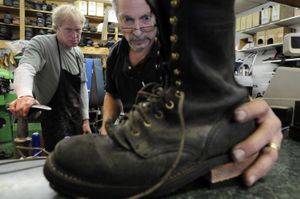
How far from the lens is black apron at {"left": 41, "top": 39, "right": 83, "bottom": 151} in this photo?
6.02 feet

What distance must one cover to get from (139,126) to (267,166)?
23 centimetres

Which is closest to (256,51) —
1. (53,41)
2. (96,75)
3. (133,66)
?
(96,75)

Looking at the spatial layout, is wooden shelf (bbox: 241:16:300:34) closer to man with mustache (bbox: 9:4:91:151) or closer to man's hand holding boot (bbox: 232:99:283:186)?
man with mustache (bbox: 9:4:91:151)

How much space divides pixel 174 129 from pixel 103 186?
0.12 metres

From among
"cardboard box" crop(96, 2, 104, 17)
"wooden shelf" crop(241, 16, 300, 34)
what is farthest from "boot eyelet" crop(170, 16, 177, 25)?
"cardboard box" crop(96, 2, 104, 17)

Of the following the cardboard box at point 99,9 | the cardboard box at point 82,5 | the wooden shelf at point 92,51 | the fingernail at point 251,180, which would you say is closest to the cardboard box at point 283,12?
the wooden shelf at point 92,51

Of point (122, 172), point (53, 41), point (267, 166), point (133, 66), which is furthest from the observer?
point (53, 41)

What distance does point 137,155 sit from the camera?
1.13ft

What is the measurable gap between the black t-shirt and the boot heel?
0.57m

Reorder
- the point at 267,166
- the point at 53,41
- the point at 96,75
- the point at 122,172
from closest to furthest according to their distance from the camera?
the point at 122,172 < the point at 267,166 < the point at 53,41 < the point at 96,75

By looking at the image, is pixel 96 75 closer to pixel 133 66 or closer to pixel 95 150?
pixel 133 66

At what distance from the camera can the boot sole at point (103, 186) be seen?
34 cm

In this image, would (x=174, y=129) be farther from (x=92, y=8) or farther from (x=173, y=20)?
(x=92, y=8)

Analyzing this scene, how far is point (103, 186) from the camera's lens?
337mm
